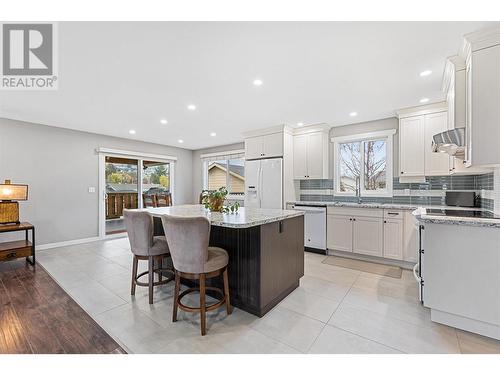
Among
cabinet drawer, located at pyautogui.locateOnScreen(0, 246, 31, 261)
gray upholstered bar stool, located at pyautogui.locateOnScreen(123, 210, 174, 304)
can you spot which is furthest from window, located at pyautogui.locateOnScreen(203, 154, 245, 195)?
cabinet drawer, located at pyautogui.locateOnScreen(0, 246, 31, 261)

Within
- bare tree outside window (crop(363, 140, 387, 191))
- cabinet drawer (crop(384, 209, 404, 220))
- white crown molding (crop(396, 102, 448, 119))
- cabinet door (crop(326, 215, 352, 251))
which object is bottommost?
cabinet door (crop(326, 215, 352, 251))

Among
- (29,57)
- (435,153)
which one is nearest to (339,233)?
(435,153)

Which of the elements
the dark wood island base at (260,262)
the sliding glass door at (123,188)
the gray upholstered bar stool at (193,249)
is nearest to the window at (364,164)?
the dark wood island base at (260,262)

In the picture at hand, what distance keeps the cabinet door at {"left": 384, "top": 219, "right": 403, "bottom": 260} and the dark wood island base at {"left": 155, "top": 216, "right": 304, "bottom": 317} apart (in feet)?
5.87

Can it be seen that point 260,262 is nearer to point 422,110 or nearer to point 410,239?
point 410,239

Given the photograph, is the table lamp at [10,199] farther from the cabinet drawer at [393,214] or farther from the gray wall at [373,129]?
the cabinet drawer at [393,214]

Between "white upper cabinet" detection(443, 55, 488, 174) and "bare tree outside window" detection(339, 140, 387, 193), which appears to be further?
"bare tree outside window" detection(339, 140, 387, 193)

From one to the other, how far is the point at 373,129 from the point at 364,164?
63cm

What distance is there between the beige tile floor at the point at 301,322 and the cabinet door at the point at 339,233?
0.85 metres

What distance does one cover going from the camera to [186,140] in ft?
18.8

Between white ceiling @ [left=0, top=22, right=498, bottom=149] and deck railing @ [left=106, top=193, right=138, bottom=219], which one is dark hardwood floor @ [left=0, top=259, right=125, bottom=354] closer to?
white ceiling @ [left=0, top=22, right=498, bottom=149]

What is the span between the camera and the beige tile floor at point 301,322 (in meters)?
1.66

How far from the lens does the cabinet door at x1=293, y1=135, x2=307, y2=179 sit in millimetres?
4547
